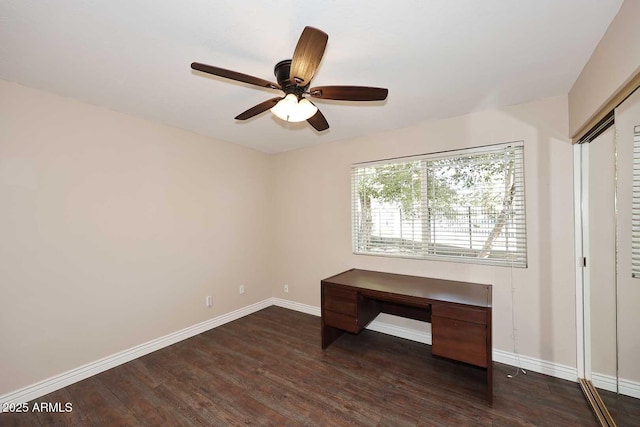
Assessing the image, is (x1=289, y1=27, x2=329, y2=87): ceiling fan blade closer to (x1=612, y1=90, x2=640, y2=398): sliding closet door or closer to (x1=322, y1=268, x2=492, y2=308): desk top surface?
(x1=612, y1=90, x2=640, y2=398): sliding closet door

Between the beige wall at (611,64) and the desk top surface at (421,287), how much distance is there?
59.8 inches

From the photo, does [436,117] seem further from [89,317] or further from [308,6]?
[89,317]

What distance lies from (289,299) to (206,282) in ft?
4.20

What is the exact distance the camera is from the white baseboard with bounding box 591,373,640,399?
156 centimetres

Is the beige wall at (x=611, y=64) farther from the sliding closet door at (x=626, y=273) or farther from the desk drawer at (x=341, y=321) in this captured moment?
the desk drawer at (x=341, y=321)

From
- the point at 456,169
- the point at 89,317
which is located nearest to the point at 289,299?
the point at 89,317

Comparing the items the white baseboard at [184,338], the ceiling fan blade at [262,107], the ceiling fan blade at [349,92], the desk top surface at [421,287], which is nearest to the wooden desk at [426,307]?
the desk top surface at [421,287]

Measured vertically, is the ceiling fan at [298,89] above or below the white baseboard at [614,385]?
above

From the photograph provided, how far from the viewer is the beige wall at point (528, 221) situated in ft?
7.34

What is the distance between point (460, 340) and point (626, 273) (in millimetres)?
1119

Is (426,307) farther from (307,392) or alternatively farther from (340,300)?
(307,392)

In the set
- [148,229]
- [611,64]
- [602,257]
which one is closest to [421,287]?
[602,257]

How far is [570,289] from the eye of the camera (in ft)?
7.24

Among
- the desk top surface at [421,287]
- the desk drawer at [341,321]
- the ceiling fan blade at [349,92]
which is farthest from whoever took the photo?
the desk drawer at [341,321]
